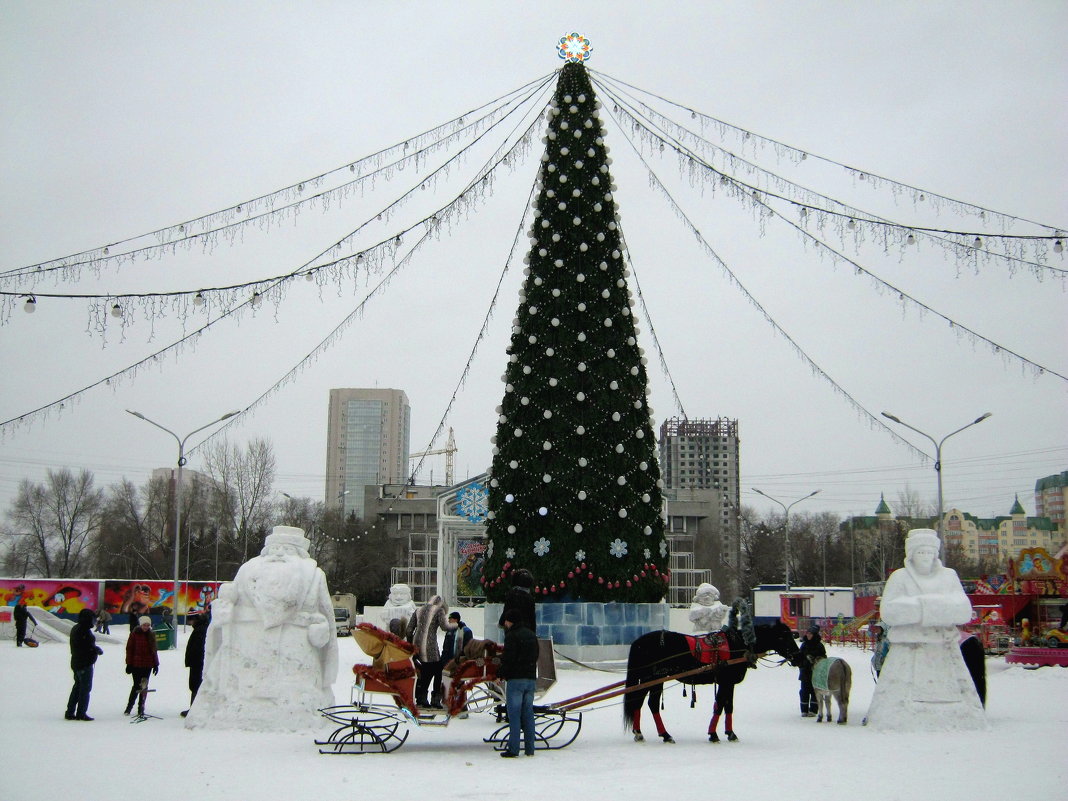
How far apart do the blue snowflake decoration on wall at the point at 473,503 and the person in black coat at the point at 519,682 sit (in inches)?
1168

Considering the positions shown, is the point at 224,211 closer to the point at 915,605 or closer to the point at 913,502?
the point at 915,605

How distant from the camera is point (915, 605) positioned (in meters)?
12.2

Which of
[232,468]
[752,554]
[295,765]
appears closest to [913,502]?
[752,554]

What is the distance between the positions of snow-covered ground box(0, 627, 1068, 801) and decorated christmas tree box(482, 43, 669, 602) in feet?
22.6

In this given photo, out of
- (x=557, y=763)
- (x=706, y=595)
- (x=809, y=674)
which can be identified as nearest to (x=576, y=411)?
(x=706, y=595)

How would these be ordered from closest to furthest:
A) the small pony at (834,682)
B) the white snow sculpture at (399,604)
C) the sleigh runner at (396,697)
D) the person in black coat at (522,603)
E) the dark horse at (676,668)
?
1. the sleigh runner at (396,697)
2. the person in black coat at (522,603)
3. the dark horse at (676,668)
4. the small pony at (834,682)
5. the white snow sculpture at (399,604)

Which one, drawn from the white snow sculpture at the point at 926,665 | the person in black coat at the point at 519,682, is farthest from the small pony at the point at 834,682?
the person in black coat at the point at 519,682

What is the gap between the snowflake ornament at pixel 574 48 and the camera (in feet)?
71.9

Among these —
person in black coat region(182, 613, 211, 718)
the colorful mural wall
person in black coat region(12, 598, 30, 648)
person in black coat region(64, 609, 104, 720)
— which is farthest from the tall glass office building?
person in black coat region(64, 609, 104, 720)

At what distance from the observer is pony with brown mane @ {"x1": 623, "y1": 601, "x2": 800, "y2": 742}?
11602mm

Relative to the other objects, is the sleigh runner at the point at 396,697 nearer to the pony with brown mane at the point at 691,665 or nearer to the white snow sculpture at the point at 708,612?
the pony with brown mane at the point at 691,665

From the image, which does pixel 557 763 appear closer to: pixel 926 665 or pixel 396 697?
pixel 396 697

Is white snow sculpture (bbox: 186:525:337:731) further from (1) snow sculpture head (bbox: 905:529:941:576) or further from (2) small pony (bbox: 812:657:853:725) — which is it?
(1) snow sculpture head (bbox: 905:529:941:576)

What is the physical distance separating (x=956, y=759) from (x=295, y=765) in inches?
250
